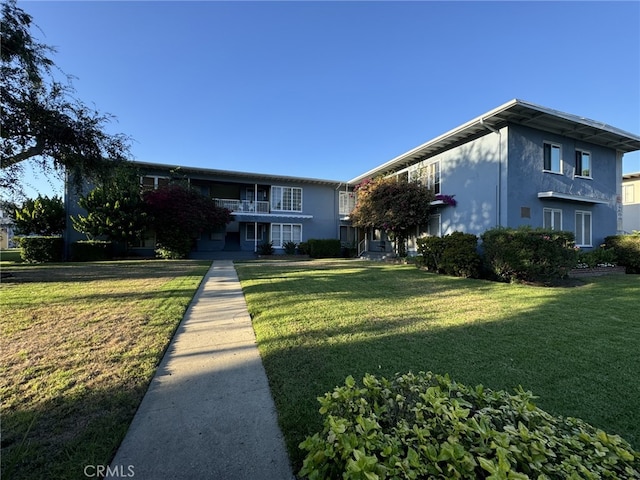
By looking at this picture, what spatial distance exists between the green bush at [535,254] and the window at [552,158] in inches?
205

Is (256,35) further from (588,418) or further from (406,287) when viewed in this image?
(588,418)

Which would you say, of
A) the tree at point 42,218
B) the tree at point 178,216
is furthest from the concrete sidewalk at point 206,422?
the tree at point 42,218

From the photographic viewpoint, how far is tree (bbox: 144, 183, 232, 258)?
17641 mm

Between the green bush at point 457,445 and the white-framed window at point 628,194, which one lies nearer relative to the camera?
the green bush at point 457,445

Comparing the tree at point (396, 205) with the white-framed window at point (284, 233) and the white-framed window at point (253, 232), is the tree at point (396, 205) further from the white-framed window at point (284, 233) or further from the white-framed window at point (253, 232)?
the white-framed window at point (253, 232)

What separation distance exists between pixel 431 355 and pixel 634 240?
1564cm

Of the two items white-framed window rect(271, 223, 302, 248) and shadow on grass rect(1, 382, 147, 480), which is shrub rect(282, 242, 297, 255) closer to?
white-framed window rect(271, 223, 302, 248)

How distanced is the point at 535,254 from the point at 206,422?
34.7ft

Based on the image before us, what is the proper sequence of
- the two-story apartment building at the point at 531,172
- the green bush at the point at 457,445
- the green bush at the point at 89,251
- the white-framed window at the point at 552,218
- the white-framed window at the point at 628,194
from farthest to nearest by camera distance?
the white-framed window at the point at 628,194, the green bush at the point at 89,251, the white-framed window at the point at 552,218, the two-story apartment building at the point at 531,172, the green bush at the point at 457,445

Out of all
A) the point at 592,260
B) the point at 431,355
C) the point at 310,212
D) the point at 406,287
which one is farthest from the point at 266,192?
the point at 431,355

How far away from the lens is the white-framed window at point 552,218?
44.0 ft

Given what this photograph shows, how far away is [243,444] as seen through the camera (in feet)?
7.19

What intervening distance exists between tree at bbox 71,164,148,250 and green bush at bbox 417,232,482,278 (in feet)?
50.8

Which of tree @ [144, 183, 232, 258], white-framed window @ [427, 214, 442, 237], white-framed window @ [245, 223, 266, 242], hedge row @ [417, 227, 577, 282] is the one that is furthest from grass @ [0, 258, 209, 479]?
white-framed window @ [245, 223, 266, 242]
